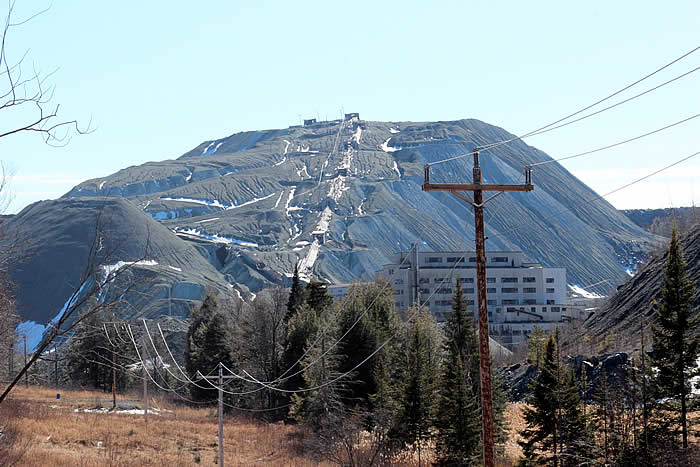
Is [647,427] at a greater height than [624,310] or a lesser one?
lesser

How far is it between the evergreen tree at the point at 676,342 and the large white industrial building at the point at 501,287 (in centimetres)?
9019

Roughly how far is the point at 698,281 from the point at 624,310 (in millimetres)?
13415

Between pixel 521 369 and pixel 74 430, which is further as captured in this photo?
pixel 521 369

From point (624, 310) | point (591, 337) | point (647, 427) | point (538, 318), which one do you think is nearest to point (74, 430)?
point (647, 427)

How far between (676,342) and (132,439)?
99.0ft

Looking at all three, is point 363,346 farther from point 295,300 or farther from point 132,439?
point 295,300

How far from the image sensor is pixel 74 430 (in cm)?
4200

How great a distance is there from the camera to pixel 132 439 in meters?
42.7

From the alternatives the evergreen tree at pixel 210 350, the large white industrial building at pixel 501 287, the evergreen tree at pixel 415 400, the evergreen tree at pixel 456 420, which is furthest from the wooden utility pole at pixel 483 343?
the large white industrial building at pixel 501 287

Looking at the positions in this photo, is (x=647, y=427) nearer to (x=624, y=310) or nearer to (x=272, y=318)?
(x=272, y=318)

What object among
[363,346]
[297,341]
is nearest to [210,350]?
[297,341]

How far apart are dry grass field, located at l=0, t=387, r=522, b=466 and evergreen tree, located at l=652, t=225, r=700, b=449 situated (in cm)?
1219

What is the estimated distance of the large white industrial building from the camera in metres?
128

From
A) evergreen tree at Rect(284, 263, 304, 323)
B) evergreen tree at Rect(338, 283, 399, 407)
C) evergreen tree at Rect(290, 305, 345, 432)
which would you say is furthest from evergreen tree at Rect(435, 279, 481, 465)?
evergreen tree at Rect(284, 263, 304, 323)
